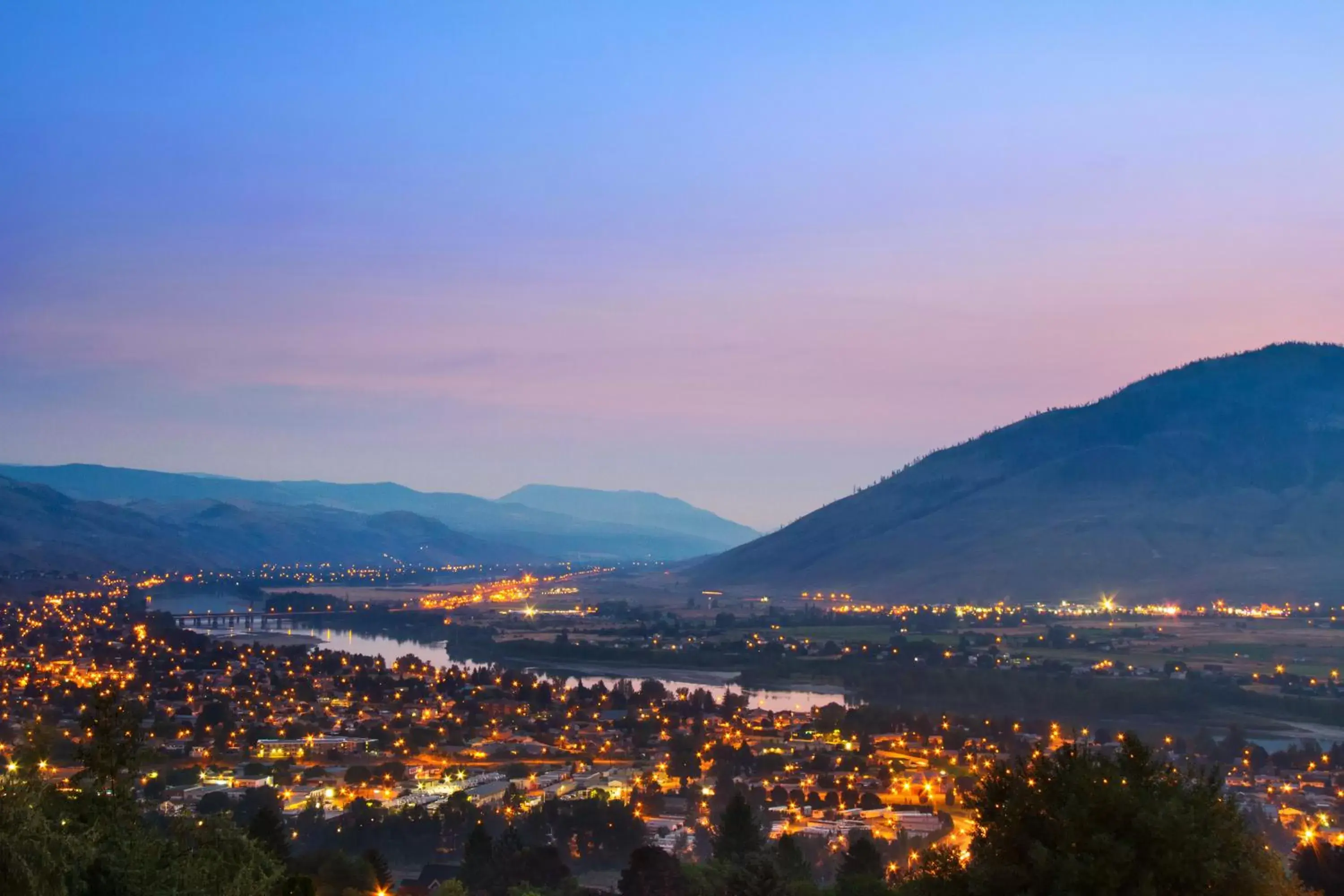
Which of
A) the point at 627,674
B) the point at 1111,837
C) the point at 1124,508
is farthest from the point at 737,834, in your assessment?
the point at 1124,508

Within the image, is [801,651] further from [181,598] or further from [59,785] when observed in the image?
[181,598]

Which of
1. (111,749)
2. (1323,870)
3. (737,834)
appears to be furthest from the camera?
(737,834)

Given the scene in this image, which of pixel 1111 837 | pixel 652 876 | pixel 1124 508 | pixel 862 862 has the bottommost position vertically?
pixel 862 862

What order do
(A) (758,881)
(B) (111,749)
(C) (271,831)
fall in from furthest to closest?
(C) (271,831) → (A) (758,881) → (B) (111,749)

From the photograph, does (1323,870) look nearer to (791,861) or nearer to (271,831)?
(791,861)

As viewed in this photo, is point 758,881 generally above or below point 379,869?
above

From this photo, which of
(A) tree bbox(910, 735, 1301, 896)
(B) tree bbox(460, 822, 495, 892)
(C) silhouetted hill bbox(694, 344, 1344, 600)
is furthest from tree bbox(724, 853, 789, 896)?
(C) silhouetted hill bbox(694, 344, 1344, 600)

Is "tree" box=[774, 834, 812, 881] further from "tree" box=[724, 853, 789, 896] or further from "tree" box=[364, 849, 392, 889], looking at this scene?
"tree" box=[364, 849, 392, 889]

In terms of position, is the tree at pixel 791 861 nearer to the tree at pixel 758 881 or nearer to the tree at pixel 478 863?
the tree at pixel 758 881
